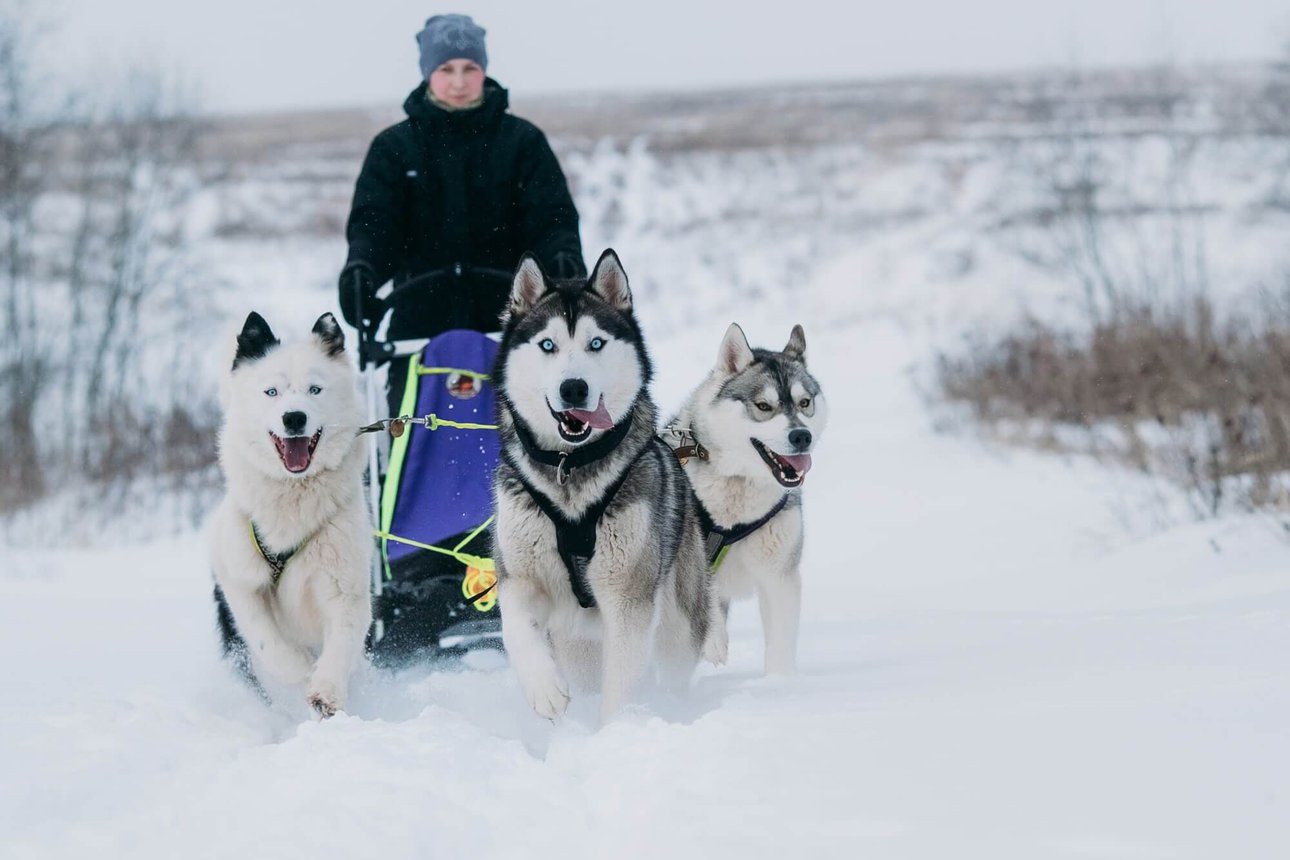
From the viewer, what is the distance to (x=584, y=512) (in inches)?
114

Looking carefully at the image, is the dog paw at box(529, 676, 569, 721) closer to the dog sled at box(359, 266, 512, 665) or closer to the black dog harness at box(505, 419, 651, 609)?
the black dog harness at box(505, 419, 651, 609)

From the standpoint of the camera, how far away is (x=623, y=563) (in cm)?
290

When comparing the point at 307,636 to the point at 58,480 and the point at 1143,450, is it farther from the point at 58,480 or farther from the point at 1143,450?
the point at 58,480

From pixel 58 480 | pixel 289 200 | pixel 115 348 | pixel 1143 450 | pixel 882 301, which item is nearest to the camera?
pixel 1143 450

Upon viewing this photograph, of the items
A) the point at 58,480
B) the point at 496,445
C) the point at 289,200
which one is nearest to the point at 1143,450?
the point at 496,445

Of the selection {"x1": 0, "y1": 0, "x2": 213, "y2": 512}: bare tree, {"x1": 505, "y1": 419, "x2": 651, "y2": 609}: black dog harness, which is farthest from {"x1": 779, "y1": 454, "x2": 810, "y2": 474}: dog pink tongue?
{"x1": 0, "y1": 0, "x2": 213, "y2": 512}: bare tree

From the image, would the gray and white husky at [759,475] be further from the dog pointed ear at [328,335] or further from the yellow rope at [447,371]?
the dog pointed ear at [328,335]

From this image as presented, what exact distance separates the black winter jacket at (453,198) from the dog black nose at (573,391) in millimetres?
1412

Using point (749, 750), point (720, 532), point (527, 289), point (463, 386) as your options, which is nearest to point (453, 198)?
point (463, 386)

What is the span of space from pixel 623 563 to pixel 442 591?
996 millimetres

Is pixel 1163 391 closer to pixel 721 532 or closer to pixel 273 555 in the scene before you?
pixel 721 532

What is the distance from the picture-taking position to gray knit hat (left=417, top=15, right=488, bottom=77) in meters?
4.08

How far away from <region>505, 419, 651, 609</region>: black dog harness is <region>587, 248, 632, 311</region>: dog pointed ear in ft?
1.10

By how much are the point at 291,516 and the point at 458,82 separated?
1.69 metres
